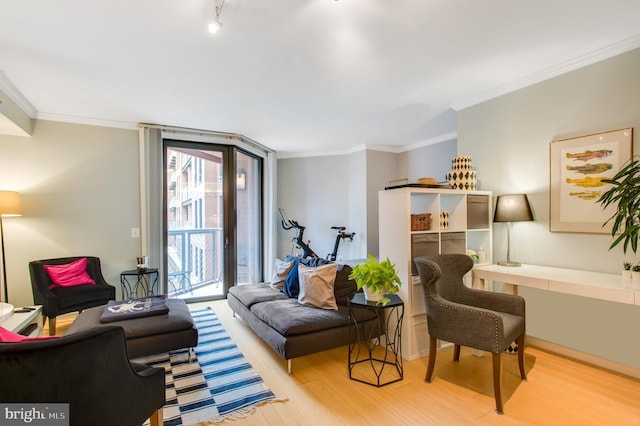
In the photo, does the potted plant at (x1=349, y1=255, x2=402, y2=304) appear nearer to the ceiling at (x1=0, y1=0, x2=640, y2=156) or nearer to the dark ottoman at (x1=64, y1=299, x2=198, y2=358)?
the dark ottoman at (x1=64, y1=299, x2=198, y2=358)

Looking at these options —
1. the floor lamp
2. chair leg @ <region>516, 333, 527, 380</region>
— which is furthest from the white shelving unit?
the floor lamp

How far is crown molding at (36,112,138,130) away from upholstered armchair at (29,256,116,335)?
1.71 metres

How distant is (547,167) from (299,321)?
2668mm

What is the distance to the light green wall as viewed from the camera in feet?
8.16

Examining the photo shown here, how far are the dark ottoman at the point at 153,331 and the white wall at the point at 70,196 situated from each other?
1599 mm

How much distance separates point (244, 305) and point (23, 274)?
271 cm

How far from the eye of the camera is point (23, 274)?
3.73m

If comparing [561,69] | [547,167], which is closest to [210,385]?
[547,167]

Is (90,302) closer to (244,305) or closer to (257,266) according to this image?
(244,305)

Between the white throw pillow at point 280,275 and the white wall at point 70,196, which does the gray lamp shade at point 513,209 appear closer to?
the white throw pillow at point 280,275

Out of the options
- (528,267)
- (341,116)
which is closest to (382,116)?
(341,116)

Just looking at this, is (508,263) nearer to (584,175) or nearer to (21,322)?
(584,175)

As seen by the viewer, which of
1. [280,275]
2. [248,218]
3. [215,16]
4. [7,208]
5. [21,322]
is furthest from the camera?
[248,218]

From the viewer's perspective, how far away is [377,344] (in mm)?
3104
